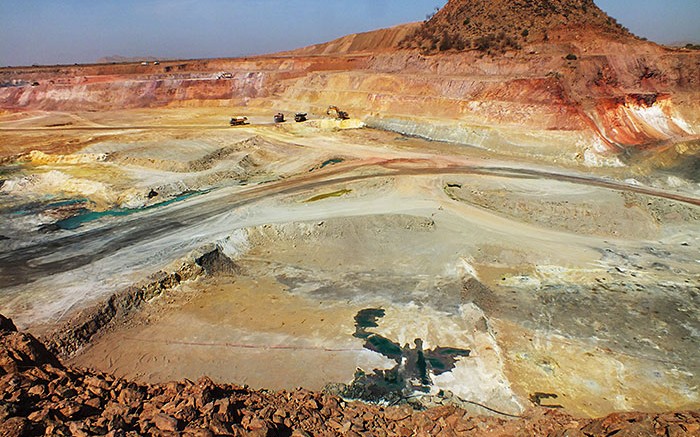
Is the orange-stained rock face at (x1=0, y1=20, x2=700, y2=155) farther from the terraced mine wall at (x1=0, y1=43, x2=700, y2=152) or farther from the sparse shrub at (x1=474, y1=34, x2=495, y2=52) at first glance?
the sparse shrub at (x1=474, y1=34, x2=495, y2=52)

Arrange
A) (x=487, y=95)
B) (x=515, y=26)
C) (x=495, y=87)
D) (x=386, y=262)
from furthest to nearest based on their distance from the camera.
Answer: (x=515, y=26)
(x=487, y=95)
(x=495, y=87)
(x=386, y=262)

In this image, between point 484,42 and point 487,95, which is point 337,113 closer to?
point 487,95

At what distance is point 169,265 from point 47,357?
8.10 metres

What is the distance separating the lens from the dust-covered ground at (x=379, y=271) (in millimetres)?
12297

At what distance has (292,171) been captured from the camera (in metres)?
30.3

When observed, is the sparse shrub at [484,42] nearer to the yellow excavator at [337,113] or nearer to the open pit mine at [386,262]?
the open pit mine at [386,262]

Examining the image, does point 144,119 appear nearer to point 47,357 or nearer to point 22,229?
point 22,229

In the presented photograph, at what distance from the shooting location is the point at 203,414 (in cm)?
741

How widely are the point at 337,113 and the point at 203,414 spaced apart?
4167 cm

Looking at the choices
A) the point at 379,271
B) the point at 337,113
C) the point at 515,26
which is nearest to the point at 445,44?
the point at 515,26

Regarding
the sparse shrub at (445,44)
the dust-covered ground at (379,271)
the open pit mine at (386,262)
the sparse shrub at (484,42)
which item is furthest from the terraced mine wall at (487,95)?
the dust-covered ground at (379,271)

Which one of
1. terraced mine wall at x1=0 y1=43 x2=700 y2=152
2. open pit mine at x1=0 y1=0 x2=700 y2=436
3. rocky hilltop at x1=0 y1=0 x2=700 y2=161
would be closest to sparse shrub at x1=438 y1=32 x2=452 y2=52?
rocky hilltop at x1=0 y1=0 x2=700 y2=161

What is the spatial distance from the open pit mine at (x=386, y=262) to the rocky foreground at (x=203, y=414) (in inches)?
1.9

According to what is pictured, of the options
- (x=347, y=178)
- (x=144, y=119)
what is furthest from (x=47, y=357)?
(x=144, y=119)
